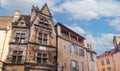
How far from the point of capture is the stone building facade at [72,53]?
81.9 feet

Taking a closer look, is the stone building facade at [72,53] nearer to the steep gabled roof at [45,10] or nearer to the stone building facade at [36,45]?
the stone building facade at [36,45]

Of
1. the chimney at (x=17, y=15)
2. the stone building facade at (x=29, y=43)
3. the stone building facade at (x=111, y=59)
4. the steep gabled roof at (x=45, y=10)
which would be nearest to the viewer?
the stone building facade at (x=29, y=43)

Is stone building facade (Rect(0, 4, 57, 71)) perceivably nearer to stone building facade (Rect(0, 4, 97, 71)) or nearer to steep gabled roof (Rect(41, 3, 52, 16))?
stone building facade (Rect(0, 4, 97, 71))

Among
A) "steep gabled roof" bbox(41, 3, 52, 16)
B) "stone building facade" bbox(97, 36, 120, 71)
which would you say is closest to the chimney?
"steep gabled roof" bbox(41, 3, 52, 16)

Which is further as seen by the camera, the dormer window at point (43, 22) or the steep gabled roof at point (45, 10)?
the steep gabled roof at point (45, 10)

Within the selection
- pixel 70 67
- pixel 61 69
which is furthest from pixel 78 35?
pixel 61 69

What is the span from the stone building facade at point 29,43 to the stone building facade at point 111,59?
1020 inches

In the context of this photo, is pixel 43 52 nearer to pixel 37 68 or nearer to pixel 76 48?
pixel 37 68

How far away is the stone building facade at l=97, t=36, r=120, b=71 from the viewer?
4294 centimetres

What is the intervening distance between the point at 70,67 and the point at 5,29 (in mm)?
12716

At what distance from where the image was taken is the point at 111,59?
45.2 metres

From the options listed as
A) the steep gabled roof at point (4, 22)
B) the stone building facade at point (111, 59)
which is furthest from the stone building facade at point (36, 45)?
the stone building facade at point (111, 59)

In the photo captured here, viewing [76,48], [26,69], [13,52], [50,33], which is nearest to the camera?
[26,69]

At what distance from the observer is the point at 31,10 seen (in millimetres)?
26078
